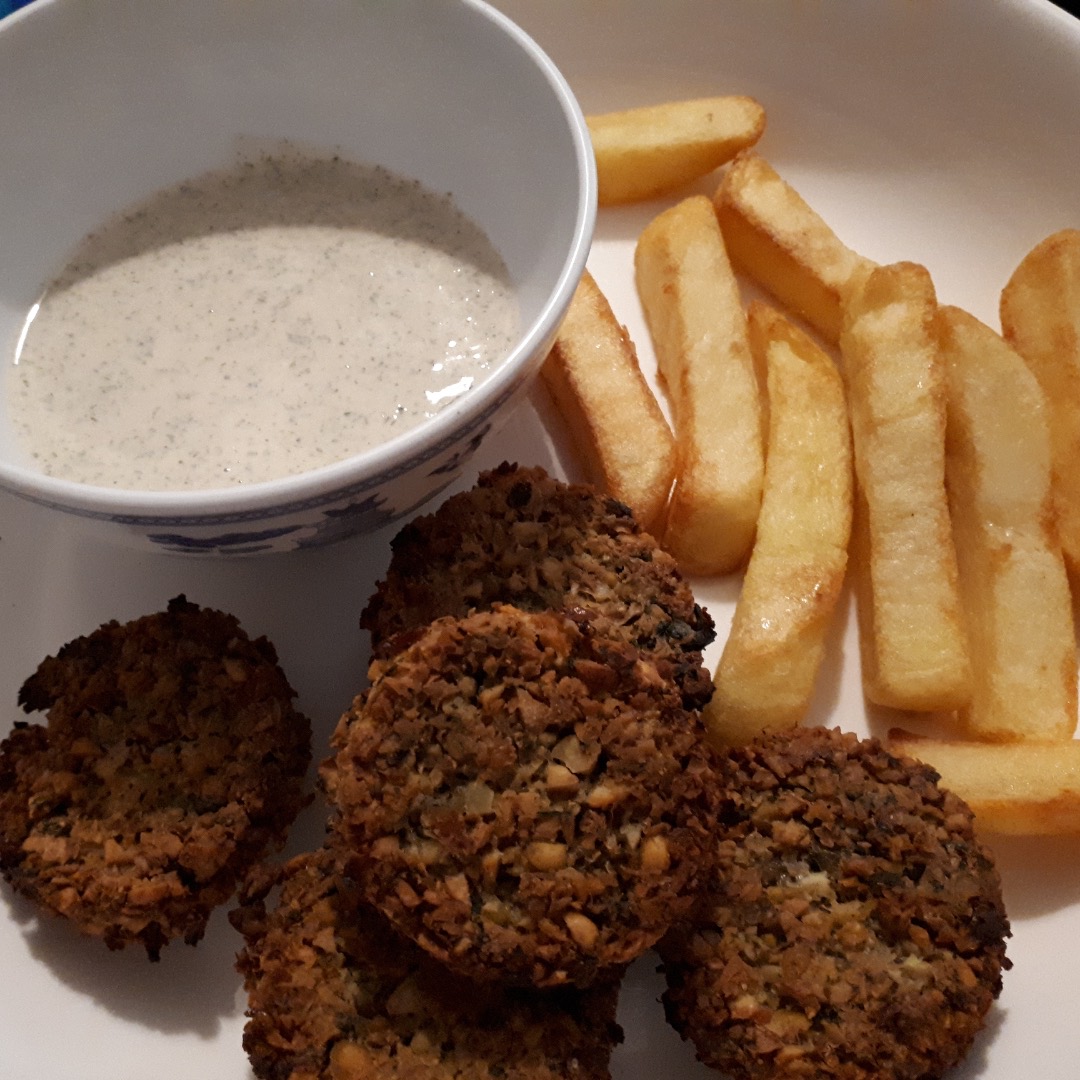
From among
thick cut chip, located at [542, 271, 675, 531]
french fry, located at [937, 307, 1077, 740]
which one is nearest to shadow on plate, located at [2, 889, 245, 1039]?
thick cut chip, located at [542, 271, 675, 531]

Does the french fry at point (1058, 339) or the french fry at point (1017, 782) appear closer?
the french fry at point (1017, 782)

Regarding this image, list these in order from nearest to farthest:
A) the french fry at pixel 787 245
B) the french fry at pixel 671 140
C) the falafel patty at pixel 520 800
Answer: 1. the falafel patty at pixel 520 800
2. the french fry at pixel 787 245
3. the french fry at pixel 671 140

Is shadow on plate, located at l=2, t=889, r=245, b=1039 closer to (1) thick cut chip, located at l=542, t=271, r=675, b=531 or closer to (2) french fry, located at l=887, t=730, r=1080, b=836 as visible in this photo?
(1) thick cut chip, located at l=542, t=271, r=675, b=531

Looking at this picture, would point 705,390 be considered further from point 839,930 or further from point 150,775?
point 150,775

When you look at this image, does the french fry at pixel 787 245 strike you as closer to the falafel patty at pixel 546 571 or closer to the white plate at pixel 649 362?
the white plate at pixel 649 362

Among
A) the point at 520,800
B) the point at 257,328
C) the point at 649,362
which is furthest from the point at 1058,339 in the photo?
the point at 257,328

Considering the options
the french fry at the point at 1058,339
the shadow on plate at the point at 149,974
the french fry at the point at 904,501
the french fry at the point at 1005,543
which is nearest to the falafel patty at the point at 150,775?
the shadow on plate at the point at 149,974
